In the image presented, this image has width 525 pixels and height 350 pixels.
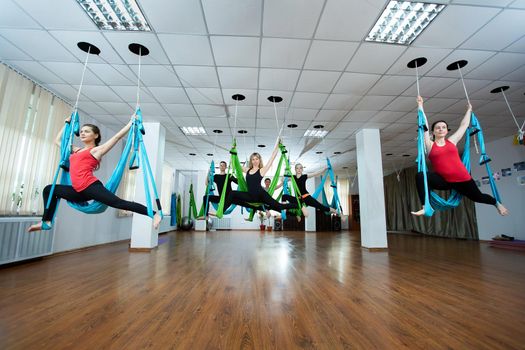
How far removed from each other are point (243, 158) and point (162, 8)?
278 inches

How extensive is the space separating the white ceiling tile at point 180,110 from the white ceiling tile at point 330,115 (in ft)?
9.18

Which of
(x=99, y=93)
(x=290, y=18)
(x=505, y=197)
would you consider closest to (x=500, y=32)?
(x=290, y=18)

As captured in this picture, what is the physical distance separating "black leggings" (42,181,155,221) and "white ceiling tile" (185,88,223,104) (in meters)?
→ 2.78

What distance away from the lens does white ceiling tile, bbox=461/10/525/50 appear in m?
2.86

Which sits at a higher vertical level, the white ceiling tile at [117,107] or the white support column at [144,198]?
the white ceiling tile at [117,107]

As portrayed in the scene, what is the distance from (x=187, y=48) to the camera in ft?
11.2

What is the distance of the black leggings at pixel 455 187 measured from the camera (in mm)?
2709

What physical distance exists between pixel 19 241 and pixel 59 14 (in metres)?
3.40

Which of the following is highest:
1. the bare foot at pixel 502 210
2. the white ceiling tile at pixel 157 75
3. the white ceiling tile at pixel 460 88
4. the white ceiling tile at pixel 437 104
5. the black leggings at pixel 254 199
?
the white ceiling tile at pixel 460 88

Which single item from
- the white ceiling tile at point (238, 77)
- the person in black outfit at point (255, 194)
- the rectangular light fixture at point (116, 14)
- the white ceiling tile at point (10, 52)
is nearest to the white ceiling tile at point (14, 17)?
the white ceiling tile at point (10, 52)

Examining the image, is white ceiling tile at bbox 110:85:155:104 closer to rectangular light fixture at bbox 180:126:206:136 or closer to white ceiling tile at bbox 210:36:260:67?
rectangular light fixture at bbox 180:126:206:136

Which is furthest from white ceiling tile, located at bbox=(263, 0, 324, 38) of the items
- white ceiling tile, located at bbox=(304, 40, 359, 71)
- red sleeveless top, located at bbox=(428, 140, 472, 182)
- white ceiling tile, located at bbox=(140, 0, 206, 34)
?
red sleeveless top, located at bbox=(428, 140, 472, 182)

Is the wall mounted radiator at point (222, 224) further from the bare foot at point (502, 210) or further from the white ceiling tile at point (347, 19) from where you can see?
the bare foot at point (502, 210)

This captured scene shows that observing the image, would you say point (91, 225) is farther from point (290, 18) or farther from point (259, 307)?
point (290, 18)
